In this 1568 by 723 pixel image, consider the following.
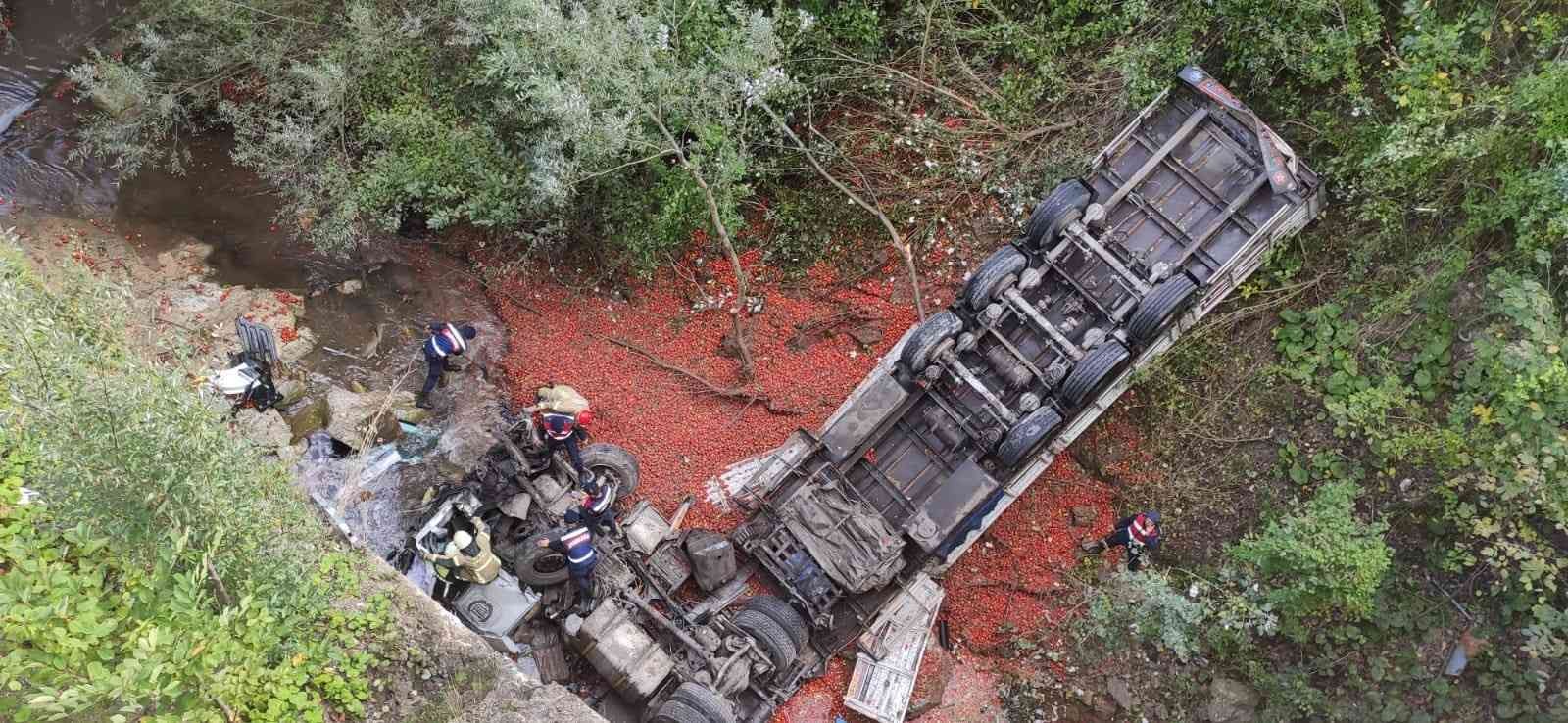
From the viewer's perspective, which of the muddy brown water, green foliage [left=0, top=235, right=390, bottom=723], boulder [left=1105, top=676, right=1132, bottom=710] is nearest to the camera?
green foliage [left=0, top=235, right=390, bottom=723]

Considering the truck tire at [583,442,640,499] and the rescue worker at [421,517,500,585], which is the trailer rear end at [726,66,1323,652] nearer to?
the truck tire at [583,442,640,499]

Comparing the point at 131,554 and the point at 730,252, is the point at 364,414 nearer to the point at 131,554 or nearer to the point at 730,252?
the point at 730,252

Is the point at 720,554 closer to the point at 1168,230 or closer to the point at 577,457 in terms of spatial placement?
the point at 577,457

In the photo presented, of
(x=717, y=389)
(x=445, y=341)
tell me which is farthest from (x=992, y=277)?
(x=445, y=341)

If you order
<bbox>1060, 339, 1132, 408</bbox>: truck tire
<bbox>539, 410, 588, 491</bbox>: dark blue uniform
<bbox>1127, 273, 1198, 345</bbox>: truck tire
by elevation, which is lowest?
<bbox>1127, 273, 1198, 345</bbox>: truck tire

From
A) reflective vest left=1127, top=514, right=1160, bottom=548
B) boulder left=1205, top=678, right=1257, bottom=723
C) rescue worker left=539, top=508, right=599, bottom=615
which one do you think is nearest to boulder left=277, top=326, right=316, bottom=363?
rescue worker left=539, top=508, right=599, bottom=615

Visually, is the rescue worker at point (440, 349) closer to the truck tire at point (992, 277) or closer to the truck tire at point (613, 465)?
the truck tire at point (613, 465)

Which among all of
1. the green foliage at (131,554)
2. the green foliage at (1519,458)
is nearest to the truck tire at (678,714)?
the green foliage at (131,554)
